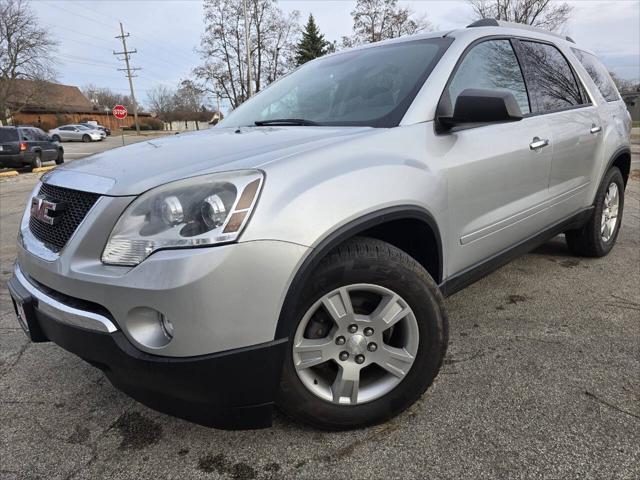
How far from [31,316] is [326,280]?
1.19 metres

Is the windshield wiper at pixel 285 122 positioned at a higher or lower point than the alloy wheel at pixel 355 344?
higher

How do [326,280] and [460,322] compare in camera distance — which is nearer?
[326,280]

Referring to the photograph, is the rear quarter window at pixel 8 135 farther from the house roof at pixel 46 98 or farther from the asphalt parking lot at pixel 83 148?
the house roof at pixel 46 98

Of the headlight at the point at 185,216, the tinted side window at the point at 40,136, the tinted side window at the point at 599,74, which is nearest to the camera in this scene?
the headlight at the point at 185,216

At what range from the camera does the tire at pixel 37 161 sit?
16.2m

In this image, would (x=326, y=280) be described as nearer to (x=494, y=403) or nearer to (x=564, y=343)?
(x=494, y=403)

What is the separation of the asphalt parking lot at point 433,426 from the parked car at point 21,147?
15060mm

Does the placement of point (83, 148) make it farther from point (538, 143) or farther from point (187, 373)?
point (187, 373)

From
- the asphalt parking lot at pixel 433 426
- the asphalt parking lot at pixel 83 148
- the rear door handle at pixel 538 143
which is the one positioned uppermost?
the rear door handle at pixel 538 143

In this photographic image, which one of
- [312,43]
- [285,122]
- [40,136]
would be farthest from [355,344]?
[312,43]

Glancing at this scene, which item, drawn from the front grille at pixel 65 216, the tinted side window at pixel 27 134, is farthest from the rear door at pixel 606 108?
the tinted side window at pixel 27 134

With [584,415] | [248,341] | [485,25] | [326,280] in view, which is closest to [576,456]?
[584,415]

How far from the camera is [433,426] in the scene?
206 centimetres

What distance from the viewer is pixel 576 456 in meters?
1.85
